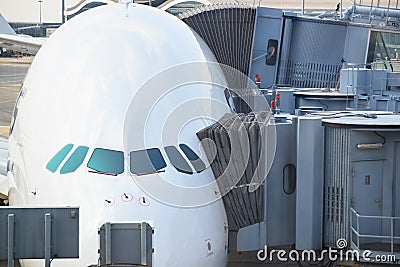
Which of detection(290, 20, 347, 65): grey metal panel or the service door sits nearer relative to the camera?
the service door

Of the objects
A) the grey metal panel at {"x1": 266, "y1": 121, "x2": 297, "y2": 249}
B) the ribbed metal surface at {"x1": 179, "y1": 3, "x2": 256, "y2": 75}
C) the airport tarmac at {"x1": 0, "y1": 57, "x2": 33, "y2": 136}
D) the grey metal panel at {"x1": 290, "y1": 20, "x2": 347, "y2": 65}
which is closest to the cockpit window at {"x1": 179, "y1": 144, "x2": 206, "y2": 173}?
the grey metal panel at {"x1": 266, "y1": 121, "x2": 297, "y2": 249}

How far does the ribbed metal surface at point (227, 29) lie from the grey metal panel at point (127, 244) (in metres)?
12.0

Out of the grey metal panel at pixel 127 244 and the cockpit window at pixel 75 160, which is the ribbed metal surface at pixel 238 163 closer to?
the cockpit window at pixel 75 160

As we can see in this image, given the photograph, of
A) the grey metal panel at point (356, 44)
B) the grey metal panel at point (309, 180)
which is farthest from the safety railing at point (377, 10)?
the grey metal panel at point (309, 180)

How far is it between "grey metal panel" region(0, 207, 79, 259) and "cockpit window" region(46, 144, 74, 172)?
1748mm

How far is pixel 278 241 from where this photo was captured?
1287cm

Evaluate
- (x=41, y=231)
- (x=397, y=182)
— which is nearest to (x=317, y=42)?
(x=397, y=182)

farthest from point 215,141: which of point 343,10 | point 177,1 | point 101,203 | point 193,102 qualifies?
point 177,1

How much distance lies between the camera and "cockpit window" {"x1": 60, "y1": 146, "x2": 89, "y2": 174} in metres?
10.5

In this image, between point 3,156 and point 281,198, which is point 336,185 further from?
point 3,156

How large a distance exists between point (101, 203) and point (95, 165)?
63 cm

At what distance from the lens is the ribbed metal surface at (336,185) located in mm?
12367

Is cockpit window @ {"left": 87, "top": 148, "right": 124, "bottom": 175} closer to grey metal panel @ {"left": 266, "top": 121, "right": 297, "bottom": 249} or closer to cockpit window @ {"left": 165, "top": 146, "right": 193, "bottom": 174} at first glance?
cockpit window @ {"left": 165, "top": 146, "right": 193, "bottom": 174}

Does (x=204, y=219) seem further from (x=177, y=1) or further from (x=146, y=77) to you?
(x=177, y=1)
